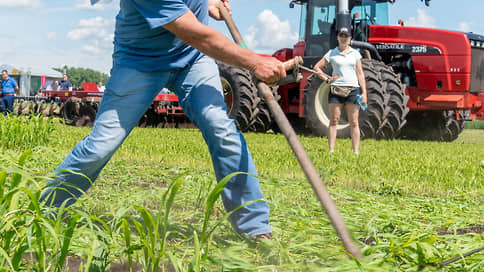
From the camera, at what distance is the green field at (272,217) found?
2006mm

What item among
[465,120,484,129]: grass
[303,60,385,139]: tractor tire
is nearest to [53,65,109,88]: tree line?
[465,120,484,129]: grass

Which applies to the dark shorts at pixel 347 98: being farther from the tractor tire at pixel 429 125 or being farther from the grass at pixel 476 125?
the grass at pixel 476 125

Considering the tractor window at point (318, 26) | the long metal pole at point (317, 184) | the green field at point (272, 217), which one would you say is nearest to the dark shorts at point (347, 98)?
the green field at point (272, 217)

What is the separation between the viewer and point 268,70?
2.38 meters

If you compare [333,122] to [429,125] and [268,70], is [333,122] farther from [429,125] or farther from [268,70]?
[429,125]

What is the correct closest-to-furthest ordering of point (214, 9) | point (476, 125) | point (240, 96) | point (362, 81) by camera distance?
point (214, 9), point (362, 81), point (240, 96), point (476, 125)

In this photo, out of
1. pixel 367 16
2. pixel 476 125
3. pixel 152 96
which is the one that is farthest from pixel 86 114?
pixel 476 125

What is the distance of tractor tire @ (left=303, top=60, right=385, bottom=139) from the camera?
912 centimetres

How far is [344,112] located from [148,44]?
7.49 metres

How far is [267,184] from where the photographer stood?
408cm

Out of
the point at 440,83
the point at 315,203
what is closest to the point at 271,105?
the point at 315,203

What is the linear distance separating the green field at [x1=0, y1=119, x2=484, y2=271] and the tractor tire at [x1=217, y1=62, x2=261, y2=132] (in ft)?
13.0

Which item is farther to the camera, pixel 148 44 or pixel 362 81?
pixel 362 81

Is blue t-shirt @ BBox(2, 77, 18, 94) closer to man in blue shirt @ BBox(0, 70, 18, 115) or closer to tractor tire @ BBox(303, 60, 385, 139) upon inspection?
man in blue shirt @ BBox(0, 70, 18, 115)
